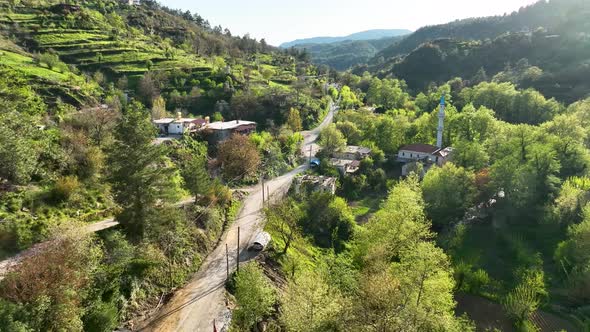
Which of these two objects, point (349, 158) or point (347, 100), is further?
point (347, 100)

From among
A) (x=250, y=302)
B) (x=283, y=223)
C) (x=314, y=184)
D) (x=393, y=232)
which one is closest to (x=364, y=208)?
(x=314, y=184)

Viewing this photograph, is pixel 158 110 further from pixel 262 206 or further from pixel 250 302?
pixel 250 302

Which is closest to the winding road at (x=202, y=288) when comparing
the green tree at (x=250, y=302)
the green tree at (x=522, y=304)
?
the green tree at (x=250, y=302)

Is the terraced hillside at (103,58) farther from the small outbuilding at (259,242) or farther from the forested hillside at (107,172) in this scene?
the small outbuilding at (259,242)

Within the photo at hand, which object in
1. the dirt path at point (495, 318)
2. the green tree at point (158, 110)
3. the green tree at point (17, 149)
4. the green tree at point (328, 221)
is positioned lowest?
the dirt path at point (495, 318)

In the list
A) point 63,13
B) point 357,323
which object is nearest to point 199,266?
point 357,323

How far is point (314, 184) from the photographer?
2185 inches

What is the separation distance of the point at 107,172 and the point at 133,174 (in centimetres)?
867

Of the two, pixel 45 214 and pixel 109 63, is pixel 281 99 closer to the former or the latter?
pixel 109 63

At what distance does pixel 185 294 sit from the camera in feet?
98.6

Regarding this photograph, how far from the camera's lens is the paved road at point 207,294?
26.4 meters

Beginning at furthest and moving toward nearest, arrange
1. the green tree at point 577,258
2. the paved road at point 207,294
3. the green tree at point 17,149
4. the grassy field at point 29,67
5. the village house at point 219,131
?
the village house at point 219,131, the grassy field at point 29,67, the green tree at point 577,258, the green tree at point 17,149, the paved road at point 207,294

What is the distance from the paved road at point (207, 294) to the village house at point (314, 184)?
34.0 ft

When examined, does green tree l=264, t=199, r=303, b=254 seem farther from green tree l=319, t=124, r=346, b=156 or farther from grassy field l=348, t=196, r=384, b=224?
green tree l=319, t=124, r=346, b=156
